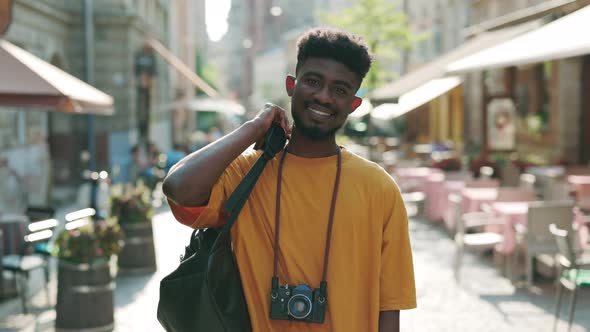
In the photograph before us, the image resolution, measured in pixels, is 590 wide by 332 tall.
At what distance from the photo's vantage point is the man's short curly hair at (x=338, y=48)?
8.58 feet

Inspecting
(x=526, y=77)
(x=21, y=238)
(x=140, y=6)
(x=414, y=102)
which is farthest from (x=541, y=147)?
(x=21, y=238)

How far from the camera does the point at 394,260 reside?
2623 mm

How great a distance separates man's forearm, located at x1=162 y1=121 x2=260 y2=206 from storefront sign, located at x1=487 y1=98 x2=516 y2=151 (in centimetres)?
1435

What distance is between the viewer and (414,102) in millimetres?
18734

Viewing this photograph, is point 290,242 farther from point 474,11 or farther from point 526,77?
point 474,11

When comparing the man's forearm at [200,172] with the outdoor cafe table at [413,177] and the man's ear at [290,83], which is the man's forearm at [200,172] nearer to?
the man's ear at [290,83]

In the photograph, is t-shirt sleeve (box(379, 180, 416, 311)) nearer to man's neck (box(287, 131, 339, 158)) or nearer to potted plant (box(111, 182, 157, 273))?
man's neck (box(287, 131, 339, 158))

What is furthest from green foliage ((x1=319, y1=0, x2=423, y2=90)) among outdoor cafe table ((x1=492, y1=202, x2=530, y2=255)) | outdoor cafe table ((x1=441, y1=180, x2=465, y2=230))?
outdoor cafe table ((x1=492, y1=202, x2=530, y2=255))

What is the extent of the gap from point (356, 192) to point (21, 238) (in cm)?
711

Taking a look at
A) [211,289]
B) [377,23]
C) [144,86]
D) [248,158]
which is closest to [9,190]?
[248,158]

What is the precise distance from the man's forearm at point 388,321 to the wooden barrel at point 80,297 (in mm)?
4730

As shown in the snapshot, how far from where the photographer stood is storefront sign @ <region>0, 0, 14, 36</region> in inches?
341

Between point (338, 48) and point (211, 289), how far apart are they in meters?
0.84

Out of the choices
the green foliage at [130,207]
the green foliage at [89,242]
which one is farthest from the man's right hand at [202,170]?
the green foliage at [130,207]
